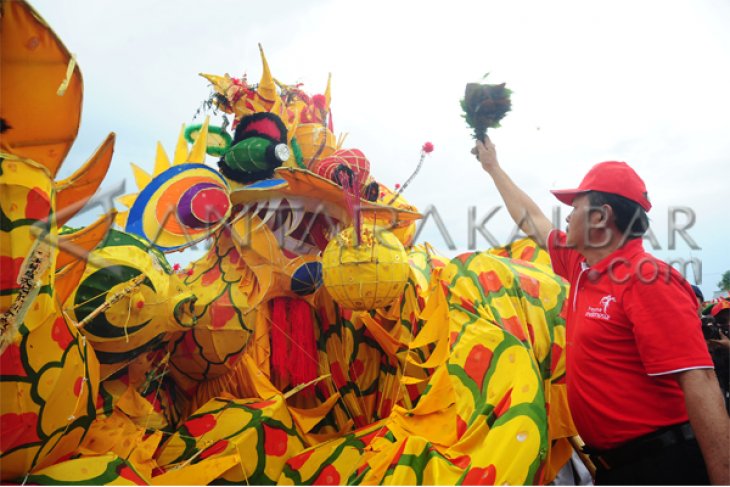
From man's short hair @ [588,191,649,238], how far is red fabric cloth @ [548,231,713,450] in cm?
5

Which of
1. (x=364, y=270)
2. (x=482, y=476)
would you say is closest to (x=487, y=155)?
A: (x=364, y=270)

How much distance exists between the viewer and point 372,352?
295cm

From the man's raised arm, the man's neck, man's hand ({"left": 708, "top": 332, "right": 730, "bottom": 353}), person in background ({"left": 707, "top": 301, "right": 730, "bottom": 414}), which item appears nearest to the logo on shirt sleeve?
the man's neck

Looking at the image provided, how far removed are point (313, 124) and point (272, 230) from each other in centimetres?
84

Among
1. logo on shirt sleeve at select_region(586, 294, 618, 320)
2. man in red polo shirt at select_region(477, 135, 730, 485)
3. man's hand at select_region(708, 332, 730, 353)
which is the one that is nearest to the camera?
man in red polo shirt at select_region(477, 135, 730, 485)

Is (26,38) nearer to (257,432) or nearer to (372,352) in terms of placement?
(257,432)

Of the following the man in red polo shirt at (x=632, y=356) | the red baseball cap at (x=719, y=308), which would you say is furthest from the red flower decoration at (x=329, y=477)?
the red baseball cap at (x=719, y=308)

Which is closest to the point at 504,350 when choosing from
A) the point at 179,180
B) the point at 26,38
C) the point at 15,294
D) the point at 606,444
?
the point at 606,444

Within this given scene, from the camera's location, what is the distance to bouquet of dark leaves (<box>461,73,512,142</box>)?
2.01 meters

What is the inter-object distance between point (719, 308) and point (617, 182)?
12.0ft

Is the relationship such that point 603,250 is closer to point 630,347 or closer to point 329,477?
point 630,347

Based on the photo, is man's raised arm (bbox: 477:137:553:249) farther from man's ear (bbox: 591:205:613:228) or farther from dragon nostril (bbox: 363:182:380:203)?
dragon nostril (bbox: 363:182:380:203)

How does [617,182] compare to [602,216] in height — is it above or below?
above

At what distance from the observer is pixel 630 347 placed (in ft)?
4.26
